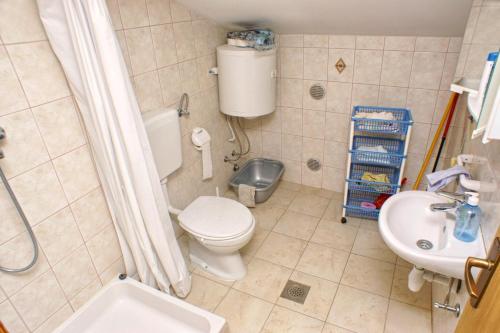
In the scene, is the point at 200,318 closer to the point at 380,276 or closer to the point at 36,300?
the point at 36,300

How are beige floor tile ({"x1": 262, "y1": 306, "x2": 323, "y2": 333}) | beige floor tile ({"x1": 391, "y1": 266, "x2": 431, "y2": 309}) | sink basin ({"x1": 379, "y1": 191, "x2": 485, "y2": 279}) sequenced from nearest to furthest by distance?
1. sink basin ({"x1": 379, "y1": 191, "x2": 485, "y2": 279})
2. beige floor tile ({"x1": 262, "y1": 306, "x2": 323, "y2": 333})
3. beige floor tile ({"x1": 391, "y1": 266, "x2": 431, "y2": 309})

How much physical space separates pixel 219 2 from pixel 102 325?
191 centimetres

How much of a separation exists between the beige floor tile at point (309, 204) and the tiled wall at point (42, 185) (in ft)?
→ 4.98

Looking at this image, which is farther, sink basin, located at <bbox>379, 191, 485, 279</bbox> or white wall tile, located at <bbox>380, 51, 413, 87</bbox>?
white wall tile, located at <bbox>380, 51, 413, 87</bbox>

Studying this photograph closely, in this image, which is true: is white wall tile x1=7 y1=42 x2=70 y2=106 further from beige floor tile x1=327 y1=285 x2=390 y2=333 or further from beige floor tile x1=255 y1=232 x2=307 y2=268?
beige floor tile x1=327 y1=285 x2=390 y2=333

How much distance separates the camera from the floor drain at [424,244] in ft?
4.15

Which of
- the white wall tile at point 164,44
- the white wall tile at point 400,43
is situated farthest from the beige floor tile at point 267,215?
the white wall tile at point 400,43

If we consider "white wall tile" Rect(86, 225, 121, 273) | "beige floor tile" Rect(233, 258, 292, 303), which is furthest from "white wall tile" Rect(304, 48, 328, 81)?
"white wall tile" Rect(86, 225, 121, 273)

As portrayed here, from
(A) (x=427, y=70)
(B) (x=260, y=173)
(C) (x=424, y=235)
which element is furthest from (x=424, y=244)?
(B) (x=260, y=173)

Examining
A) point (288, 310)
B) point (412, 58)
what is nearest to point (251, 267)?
A: point (288, 310)

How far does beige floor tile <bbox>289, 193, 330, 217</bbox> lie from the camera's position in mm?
2576

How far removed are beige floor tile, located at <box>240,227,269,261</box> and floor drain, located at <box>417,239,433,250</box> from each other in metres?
1.14

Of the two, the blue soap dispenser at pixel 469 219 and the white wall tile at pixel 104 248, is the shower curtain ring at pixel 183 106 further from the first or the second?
the blue soap dispenser at pixel 469 219

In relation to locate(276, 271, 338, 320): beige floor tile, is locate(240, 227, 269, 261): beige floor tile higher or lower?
higher
